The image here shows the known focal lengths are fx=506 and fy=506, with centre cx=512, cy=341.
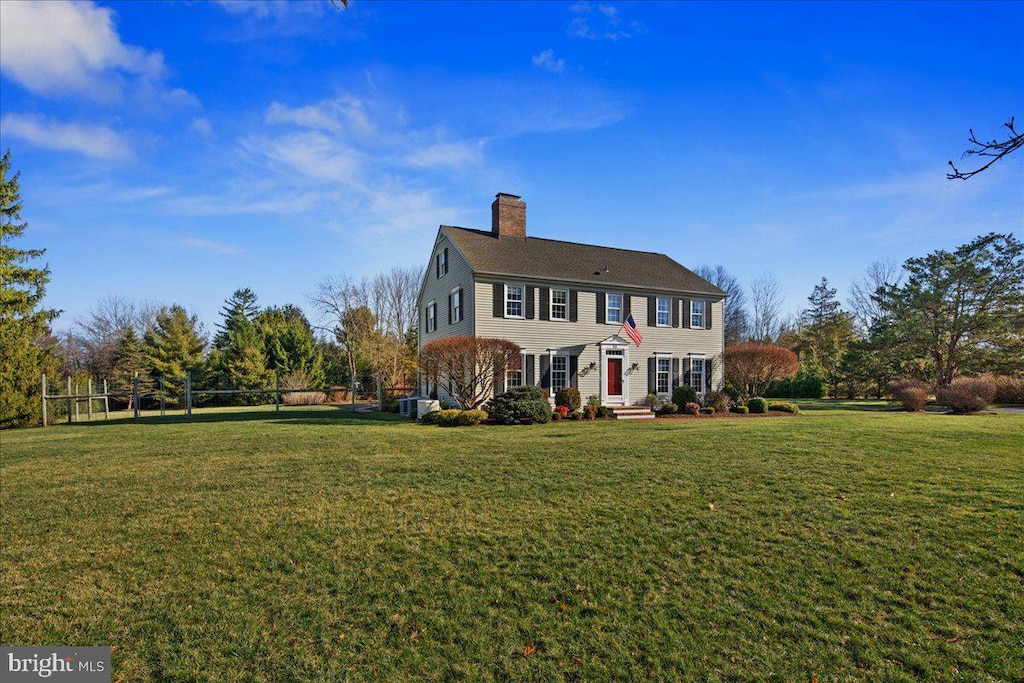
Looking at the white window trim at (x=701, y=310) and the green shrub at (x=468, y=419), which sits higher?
the white window trim at (x=701, y=310)

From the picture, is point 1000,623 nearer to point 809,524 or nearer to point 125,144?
point 809,524

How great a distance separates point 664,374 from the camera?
922 inches

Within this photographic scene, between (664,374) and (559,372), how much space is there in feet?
18.2

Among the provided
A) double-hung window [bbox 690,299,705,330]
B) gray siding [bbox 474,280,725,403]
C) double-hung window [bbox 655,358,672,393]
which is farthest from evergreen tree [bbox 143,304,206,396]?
double-hung window [bbox 690,299,705,330]

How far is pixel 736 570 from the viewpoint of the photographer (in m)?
4.83

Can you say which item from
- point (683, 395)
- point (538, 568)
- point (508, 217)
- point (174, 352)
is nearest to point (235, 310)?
point (174, 352)

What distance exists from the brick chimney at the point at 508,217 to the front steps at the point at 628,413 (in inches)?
Answer: 372

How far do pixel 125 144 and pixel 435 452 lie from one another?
32.8ft

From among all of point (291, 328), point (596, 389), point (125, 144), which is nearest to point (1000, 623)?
point (125, 144)

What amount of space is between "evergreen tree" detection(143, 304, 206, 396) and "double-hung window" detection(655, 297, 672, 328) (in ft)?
107

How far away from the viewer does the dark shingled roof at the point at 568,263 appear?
2120 centimetres

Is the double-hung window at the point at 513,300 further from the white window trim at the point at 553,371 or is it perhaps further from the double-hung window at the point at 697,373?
the double-hung window at the point at 697,373

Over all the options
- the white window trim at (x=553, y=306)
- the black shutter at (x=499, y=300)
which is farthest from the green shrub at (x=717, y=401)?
the black shutter at (x=499, y=300)

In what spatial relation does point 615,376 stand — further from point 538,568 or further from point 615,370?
point 538,568
